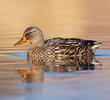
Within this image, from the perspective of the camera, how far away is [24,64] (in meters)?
Answer: 13.4

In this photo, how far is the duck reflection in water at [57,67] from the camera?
11.3 metres

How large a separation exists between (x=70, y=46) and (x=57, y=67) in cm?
217

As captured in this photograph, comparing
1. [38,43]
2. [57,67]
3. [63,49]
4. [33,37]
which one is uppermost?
[33,37]

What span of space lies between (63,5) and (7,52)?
15.6m

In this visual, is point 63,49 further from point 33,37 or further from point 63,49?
point 33,37

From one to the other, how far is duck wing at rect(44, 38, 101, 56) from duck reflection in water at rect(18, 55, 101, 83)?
10.6 inches

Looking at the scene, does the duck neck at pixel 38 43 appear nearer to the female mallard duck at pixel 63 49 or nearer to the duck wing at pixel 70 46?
the female mallard duck at pixel 63 49

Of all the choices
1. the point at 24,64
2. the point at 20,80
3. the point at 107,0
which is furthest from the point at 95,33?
the point at 107,0

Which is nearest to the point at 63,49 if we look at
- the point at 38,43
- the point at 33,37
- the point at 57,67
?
the point at 38,43

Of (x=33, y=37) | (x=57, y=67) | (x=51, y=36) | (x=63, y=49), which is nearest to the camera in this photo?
(x=57, y=67)

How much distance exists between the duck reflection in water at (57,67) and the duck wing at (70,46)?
27 centimetres

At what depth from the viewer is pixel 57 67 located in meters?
12.7

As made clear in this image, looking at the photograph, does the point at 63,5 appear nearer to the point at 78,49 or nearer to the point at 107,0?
Result: the point at 107,0

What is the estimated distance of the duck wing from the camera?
1478 cm
